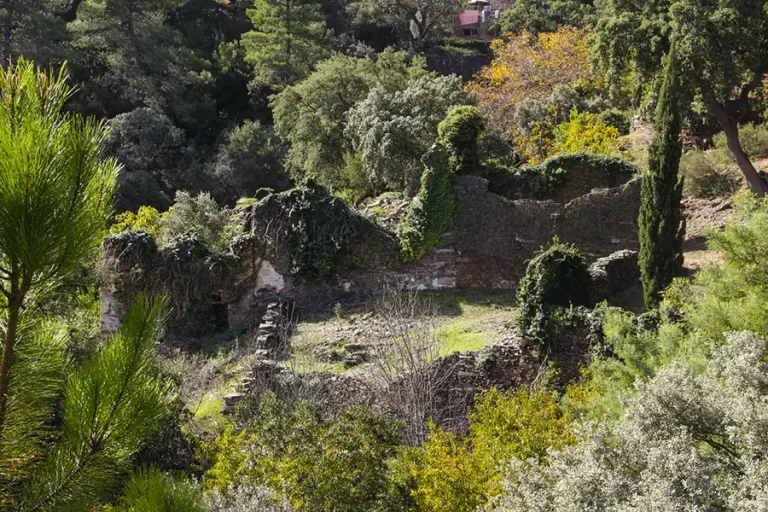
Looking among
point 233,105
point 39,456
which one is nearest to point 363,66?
point 233,105

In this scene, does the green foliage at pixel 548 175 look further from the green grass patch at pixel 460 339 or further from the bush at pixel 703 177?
the green grass patch at pixel 460 339

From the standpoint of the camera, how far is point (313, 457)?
9.23 meters

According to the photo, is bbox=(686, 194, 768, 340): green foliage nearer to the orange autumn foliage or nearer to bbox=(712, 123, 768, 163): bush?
bbox=(712, 123, 768, 163): bush

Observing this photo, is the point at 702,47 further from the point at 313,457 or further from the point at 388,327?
the point at 313,457

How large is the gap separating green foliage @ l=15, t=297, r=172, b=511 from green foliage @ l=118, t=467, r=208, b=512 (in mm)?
115

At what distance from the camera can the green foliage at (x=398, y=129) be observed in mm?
22531

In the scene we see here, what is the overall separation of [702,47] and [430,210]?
748 cm

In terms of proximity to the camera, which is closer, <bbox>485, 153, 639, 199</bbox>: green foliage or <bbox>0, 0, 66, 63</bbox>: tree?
<bbox>485, 153, 639, 199</bbox>: green foliage

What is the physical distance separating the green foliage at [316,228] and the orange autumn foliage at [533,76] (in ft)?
37.4

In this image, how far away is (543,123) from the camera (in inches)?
1062

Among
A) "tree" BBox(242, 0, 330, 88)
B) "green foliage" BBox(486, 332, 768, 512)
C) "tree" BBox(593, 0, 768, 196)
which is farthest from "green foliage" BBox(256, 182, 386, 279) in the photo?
"tree" BBox(242, 0, 330, 88)

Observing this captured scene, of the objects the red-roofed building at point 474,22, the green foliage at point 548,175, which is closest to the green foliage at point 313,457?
the green foliage at point 548,175

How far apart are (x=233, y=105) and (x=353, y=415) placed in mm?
29590

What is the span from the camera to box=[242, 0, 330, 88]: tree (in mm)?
35094
